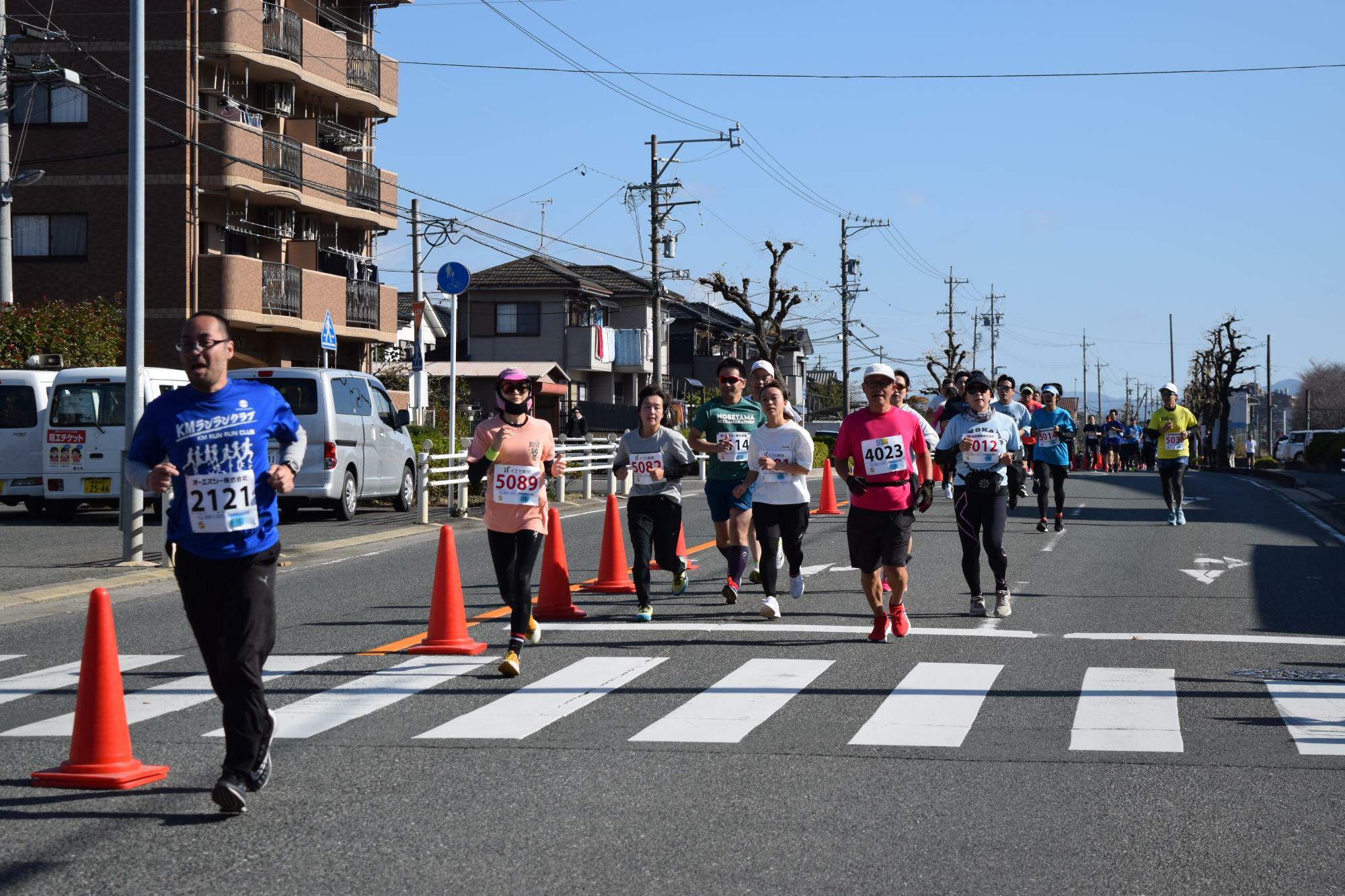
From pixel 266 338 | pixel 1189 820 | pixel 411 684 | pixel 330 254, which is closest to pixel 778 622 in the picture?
pixel 411 684

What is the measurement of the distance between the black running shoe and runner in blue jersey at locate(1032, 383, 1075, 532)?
15293mm

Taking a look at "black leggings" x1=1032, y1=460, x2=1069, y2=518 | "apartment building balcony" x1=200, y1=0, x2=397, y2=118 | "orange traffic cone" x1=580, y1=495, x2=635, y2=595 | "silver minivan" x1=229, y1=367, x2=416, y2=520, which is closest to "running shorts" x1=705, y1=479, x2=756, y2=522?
"orange traffic cone" x1=580, y1=495, x2=635, y2=595

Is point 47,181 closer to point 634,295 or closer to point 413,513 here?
point 413,513

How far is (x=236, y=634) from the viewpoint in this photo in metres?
6.11

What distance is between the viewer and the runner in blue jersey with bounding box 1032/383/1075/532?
19.9 m

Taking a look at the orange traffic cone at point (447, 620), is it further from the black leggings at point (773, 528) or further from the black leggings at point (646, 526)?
the black leggings at point (773, 528)

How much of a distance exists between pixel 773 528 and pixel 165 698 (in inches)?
194

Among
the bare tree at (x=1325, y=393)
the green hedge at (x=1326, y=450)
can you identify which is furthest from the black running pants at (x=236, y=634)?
the bare tree at (x=1325, y=393)

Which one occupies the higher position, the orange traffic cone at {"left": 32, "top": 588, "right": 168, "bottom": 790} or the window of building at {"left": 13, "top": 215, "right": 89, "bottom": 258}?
the window of building at {"left": 13, "top": 215, "right": 89, "bottom": 258}

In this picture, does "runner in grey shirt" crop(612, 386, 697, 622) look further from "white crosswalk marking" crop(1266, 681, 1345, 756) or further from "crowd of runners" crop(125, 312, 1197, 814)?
"white crosswalk marking" crop(1266, 681, 1345, 756)

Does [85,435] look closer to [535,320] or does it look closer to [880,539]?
[880,539]

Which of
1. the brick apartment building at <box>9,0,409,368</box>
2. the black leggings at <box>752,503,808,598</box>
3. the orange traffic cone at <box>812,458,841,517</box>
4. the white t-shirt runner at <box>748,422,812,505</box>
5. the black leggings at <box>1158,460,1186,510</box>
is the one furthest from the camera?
the brick apartment building at <box>9,0,409,368</box>

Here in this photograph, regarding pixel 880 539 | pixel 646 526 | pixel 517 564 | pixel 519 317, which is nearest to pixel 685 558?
pixel 646 526

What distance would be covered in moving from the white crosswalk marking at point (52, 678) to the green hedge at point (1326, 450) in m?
44.2
